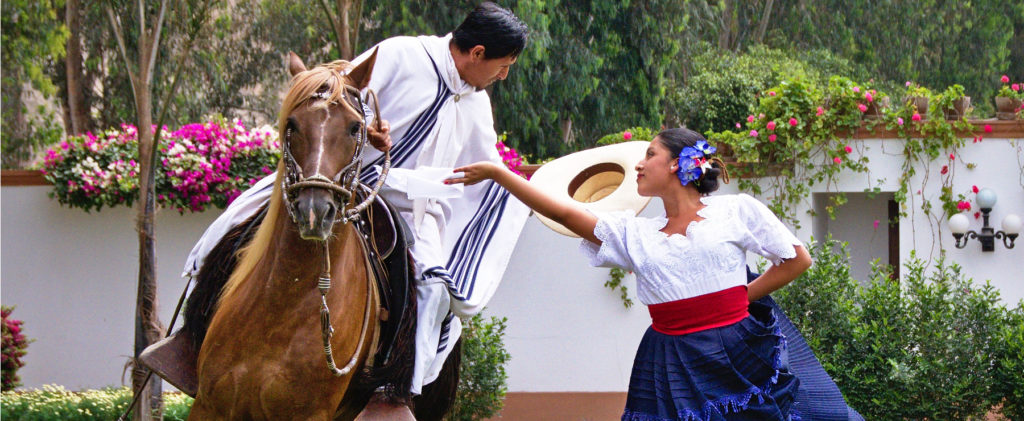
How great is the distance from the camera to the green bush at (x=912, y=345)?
669 centimetres

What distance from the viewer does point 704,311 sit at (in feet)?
12.4

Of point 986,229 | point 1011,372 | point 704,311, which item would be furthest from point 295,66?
point 986,229

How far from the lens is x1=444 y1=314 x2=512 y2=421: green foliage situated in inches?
298

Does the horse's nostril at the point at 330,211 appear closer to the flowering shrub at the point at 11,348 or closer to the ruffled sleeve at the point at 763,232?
the ruffled sleeve at the point at 763,232

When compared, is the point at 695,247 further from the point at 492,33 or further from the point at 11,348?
the point at 11,348

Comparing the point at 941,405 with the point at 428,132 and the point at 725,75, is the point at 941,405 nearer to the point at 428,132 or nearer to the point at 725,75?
the point at 428,132

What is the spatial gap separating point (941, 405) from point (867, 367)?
49 cm

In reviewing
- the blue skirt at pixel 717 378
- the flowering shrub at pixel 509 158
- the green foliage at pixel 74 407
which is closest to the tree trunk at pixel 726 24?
the flowering shrub at pixel 509 158

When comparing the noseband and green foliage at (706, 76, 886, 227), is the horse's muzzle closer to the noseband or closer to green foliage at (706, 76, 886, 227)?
the noseband

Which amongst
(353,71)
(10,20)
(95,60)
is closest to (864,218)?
(353,71)

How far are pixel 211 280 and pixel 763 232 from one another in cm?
206

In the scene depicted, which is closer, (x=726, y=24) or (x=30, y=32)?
(x=30, y=32)

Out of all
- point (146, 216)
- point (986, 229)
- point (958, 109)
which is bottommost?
point (986, 229)

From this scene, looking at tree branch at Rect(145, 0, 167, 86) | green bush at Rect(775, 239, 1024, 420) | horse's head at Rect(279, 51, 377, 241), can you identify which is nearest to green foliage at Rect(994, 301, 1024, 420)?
green bush at Rect(775, 239, 1024, 420)
